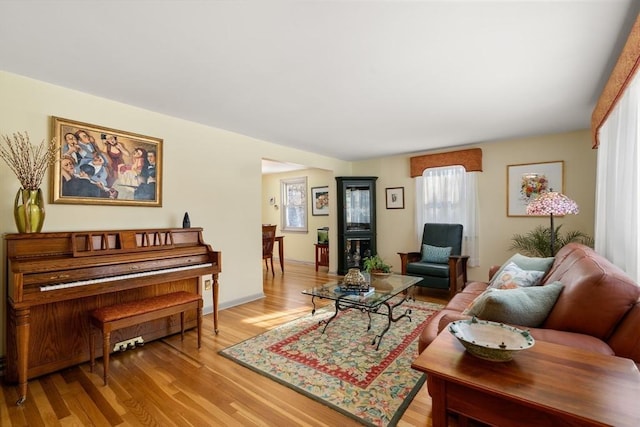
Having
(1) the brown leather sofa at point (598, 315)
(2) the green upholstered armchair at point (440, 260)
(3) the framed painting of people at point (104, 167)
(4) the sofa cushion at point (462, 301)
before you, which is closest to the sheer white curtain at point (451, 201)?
(2) the green upholstered armchair at point (440, 260)

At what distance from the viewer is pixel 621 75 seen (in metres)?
1.91

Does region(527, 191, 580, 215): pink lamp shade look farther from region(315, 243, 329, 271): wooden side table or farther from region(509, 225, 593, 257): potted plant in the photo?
region(315, 243, 329, 271): wooden side table

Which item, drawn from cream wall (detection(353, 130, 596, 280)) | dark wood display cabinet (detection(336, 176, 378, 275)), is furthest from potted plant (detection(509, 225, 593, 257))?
dark wood display cabinet (detection(336, 176, 378, 275))

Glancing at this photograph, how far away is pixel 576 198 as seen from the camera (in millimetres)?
3863

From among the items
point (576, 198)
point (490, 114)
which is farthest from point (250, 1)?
point (576, 198)

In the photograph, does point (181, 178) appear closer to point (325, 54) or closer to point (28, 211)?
point (28, 211)

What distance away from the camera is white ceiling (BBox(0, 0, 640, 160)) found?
1.54m

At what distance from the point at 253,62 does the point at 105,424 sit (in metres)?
2.42

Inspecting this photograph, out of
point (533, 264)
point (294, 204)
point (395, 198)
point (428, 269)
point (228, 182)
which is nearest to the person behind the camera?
point (533, 264)

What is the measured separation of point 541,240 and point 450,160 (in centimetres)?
170

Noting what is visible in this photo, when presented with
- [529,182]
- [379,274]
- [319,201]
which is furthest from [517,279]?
[319,201]

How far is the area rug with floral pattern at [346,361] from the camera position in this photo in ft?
5.95

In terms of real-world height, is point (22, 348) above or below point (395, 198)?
below

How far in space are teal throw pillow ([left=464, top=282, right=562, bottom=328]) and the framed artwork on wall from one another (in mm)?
3014
